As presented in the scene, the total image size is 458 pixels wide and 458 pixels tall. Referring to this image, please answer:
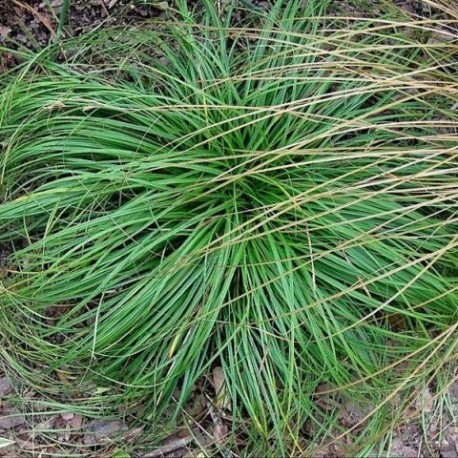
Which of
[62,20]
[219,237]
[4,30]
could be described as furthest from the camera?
→ [4,30]

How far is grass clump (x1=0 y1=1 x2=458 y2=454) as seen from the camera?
56.9 inches

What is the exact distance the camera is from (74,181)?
1.50m

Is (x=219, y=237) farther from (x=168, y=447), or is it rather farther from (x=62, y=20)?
(x=62, y=20)

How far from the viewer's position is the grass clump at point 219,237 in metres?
1.44

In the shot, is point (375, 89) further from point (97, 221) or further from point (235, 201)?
point (97, 221)

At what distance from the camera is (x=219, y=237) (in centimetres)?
146

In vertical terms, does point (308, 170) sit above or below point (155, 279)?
above

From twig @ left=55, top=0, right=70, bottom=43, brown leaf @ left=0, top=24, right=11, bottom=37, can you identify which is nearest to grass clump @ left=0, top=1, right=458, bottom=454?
twig @ left=55, top=0, right=70, bottom=43

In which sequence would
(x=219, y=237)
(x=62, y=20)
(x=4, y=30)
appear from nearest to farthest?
(x=219, y=237) → (x=62, y=20) → (x=4, y=30)

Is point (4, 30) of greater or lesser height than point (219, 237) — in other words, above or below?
above

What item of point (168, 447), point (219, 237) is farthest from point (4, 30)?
point (168, 447)

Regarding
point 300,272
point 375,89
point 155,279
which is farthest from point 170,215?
point 375,89

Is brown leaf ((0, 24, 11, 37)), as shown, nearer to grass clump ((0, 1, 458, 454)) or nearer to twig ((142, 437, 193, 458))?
grass clump ((0, 1, 458, 454))

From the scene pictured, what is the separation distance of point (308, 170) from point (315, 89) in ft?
0.78
